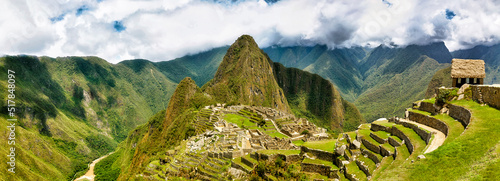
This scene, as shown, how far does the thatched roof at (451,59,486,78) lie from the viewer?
24.1 m

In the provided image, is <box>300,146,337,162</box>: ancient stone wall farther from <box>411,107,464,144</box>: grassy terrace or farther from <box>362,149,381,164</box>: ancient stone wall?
<box>411,107,464,144</box>: grassy terrace

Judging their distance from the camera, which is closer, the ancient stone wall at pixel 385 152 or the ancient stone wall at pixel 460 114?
the ancient stone wall at pixel 385 152

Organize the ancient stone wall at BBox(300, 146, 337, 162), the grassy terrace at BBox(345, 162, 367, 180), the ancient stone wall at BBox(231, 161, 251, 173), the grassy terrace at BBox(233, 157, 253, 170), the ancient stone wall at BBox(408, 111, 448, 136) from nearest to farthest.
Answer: the grassy terrace at BBox(345, 162, 367, 180) → the ancient stone wall at BBox(408, 111, 448, 136) → the ancient stone wall at BBox(300, 146, 337, 162) → the ancient stone wall at BBox(231, 161, 251, 173) → the grassy terrace at BBox(233, 157, 253, 170)

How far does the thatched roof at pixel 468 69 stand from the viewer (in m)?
24.1

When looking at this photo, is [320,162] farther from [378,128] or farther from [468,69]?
[468,69]

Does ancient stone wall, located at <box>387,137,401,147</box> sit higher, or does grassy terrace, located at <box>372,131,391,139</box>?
grassy terrace, located at <box>372,131,391,139</box>

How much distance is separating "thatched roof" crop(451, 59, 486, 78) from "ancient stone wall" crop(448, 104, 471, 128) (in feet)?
14.5

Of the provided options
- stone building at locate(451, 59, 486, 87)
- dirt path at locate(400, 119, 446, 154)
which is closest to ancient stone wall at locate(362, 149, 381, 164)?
dirt path at locate(400, 119, 446, 154)

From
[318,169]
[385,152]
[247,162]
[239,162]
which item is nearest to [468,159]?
[385,152]

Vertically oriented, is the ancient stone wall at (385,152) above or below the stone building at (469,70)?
below

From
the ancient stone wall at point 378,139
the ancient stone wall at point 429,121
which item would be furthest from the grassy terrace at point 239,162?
the ancient stone wall at point 429,121

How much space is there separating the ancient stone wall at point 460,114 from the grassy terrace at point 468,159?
2670 millimetres

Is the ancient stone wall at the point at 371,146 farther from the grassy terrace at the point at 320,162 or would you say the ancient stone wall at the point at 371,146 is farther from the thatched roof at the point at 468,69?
the thatched roof at the point at 468,69

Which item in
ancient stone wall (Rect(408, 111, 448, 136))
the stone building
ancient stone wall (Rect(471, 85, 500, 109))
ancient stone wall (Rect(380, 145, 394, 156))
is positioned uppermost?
the stone building
